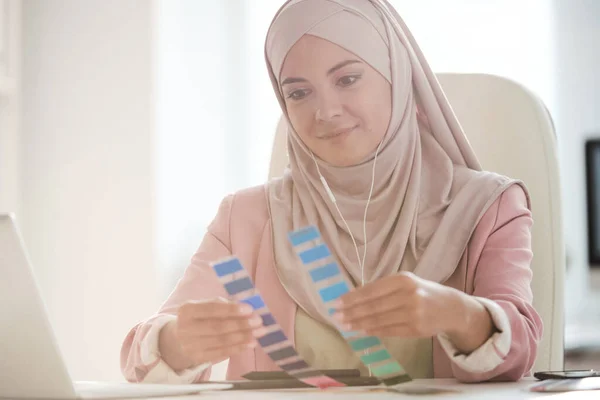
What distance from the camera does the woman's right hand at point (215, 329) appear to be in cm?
88

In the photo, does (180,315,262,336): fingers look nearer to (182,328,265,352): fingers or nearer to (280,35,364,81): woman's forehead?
(182,328,265,352): fingers

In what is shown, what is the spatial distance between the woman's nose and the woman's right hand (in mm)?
460

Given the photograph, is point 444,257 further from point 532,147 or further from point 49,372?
point 49,372

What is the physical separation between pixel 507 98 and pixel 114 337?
1665 mm

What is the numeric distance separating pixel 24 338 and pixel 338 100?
70 centimetres

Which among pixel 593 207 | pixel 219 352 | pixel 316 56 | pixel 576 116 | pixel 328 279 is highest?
pixel 316 56

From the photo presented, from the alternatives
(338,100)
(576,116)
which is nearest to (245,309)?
(338,100)

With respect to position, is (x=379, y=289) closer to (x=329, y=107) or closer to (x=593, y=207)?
(x=329, y=107)

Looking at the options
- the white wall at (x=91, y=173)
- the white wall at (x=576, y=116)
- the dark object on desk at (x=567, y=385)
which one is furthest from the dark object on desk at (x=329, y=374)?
the white wall at (x=576, y=116)

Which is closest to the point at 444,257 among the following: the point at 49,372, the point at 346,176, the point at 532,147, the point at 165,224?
the point at 346,176

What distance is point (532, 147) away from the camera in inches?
55.8

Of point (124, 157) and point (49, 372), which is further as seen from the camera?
point (124, 157)

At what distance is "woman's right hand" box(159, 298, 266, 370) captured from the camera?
877 mm

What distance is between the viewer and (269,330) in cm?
87
